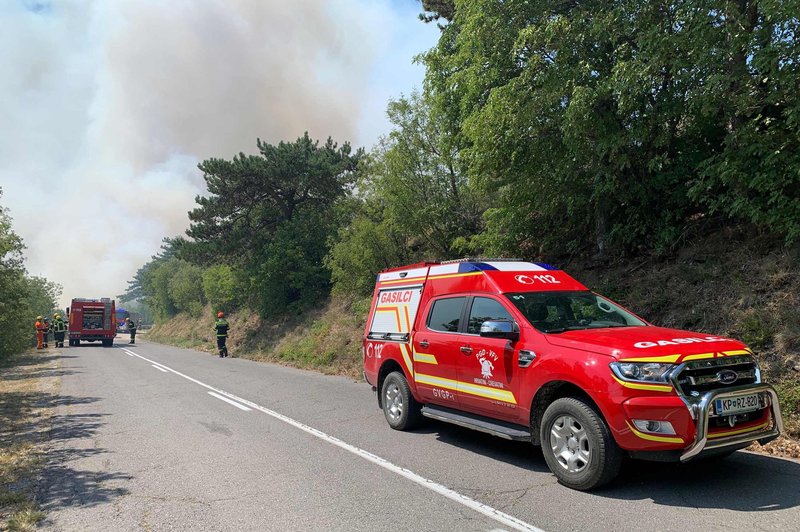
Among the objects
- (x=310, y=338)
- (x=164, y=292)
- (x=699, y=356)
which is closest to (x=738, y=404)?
(x=699, y=356)

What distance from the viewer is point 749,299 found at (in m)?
8.18

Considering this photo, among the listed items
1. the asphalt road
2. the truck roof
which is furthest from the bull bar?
the truck roof

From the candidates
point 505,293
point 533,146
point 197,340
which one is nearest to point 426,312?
point 505,293

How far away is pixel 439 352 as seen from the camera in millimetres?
6387

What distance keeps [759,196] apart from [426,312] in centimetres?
577

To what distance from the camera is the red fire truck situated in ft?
111

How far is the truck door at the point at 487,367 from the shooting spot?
531cm

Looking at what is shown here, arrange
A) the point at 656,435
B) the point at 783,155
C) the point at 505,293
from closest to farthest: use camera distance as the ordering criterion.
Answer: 1. the point at 656,435
2. the point at 505,293
3. the point at 783,155

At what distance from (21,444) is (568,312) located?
7.43 m

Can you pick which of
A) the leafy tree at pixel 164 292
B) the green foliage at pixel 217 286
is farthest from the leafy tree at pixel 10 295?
the leafy tree at pixel 164 292

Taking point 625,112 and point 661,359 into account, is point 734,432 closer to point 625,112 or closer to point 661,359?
point 661,359

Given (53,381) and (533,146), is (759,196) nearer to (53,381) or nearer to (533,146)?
(533,146)

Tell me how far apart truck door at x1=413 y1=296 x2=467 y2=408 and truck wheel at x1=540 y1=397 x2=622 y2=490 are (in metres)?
1.42

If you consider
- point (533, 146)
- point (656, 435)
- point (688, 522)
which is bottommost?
point (688, 522)
